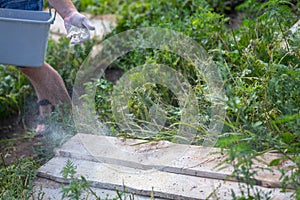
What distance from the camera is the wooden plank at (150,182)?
218 centimetres

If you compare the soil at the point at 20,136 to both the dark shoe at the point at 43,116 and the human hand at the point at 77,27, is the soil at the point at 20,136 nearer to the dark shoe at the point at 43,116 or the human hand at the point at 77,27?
the dark shoe at the point at 43,116

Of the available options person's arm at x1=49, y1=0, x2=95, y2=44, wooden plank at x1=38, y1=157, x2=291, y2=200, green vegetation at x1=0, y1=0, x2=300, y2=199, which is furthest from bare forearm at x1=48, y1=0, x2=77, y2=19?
wooden plank at x1=38, y1=157, x2=291, y2=200

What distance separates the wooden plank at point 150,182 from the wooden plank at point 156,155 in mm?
26

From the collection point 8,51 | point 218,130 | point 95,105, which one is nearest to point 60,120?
point 95,105

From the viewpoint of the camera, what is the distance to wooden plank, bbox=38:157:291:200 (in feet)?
7.14

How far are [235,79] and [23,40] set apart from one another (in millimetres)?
1053

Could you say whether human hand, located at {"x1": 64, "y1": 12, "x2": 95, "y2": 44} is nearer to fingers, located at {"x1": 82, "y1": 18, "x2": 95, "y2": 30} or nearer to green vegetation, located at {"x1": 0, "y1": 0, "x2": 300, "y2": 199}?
fingers, located at {"x1": 82, "y1": 18, "x2": 95, "y2": 30}

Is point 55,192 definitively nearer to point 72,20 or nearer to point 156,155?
point 156,155

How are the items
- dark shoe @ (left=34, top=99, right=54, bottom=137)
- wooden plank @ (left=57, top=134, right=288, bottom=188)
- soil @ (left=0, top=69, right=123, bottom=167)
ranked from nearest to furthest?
wooden plank @ (left=57, top=134, right=288, bottom=188)
soil @ (left=0, top=69, right=123, bottom=167)
dark shoe @ (left=34, top=99, right=54, bottom=137)

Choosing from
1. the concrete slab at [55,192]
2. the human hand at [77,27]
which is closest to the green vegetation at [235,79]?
the concrete slab at [55,192]

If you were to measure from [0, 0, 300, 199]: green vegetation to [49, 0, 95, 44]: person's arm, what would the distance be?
0.46 m

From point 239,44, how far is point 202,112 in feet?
1.93

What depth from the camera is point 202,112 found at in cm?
268

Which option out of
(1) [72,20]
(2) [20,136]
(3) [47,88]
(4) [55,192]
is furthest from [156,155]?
(2) [20,136]
